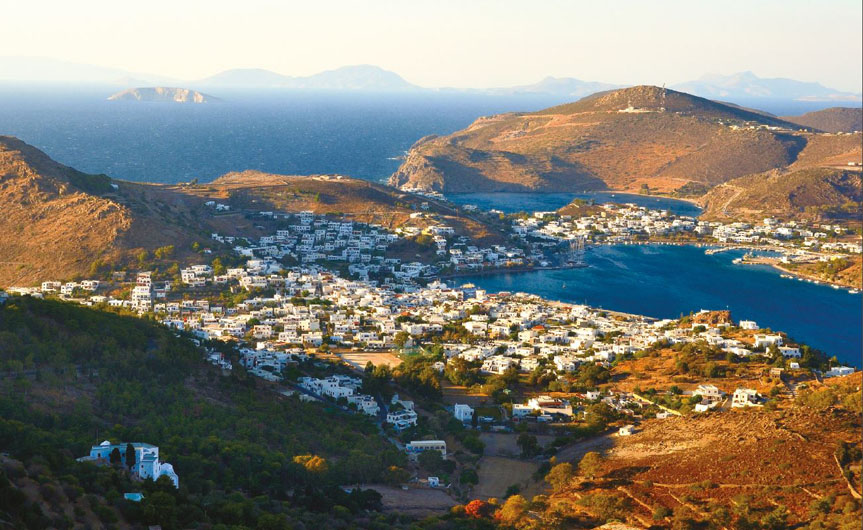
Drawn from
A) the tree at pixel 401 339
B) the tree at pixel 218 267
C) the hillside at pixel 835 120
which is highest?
the hillside at pixel 835 120

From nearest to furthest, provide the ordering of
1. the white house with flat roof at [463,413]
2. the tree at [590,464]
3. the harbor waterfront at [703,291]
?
the tree at [590,464], the white house with flat roof at [463,413], the harbor waterfront at [703,291]

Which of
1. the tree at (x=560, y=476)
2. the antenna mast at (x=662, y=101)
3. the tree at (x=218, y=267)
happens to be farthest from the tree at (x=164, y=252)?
the antenna mast at (x=662, y=101)

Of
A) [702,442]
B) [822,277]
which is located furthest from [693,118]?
[702,442]

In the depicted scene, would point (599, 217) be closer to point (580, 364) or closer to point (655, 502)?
point (580, 364)

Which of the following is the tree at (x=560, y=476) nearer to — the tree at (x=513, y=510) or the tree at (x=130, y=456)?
the tree at (x=513, y=510)

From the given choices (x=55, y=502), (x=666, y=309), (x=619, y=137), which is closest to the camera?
(x=55, y=502)

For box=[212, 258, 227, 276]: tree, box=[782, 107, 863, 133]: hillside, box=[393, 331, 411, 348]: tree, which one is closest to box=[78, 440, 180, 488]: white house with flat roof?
box=[393, 331, 411, 348]: tree

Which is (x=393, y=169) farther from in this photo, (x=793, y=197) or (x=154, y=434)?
(x=154, y=434)
